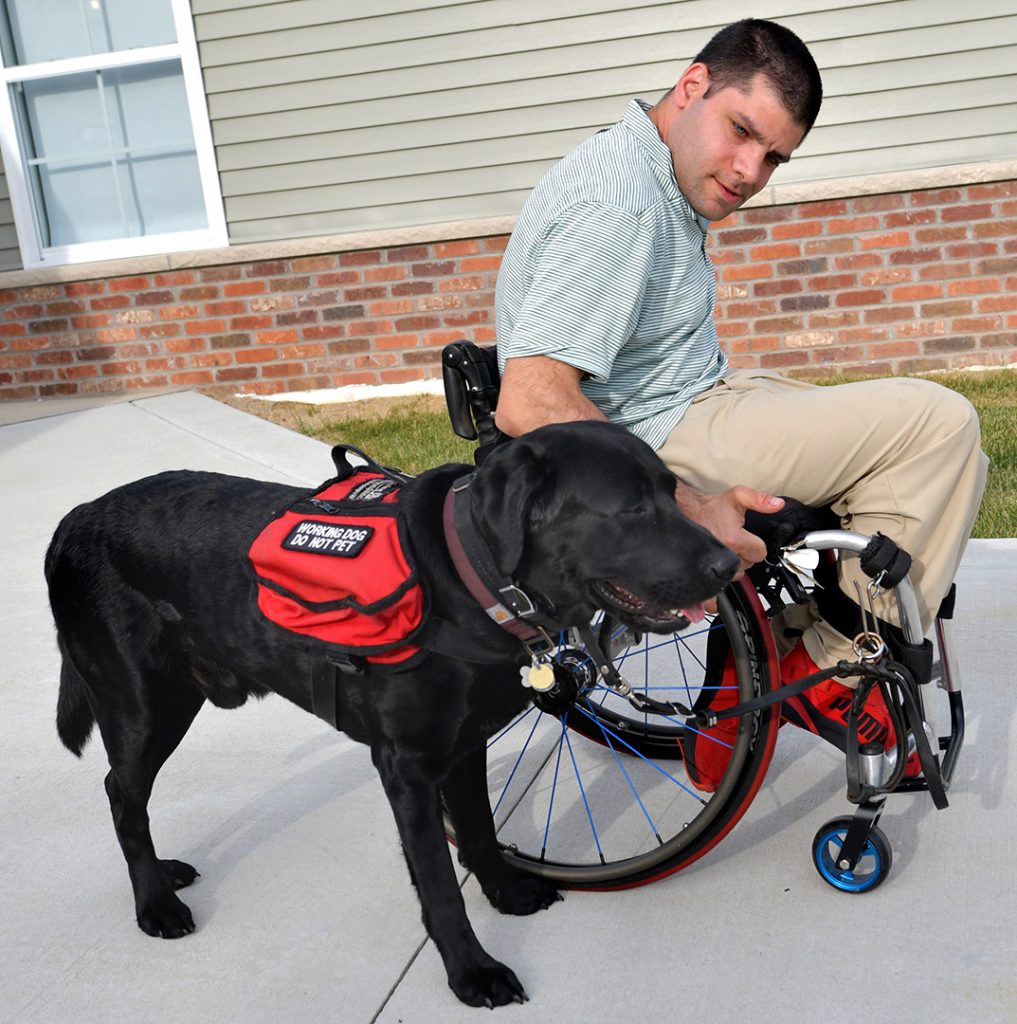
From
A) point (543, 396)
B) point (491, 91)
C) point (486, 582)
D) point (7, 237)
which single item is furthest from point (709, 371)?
point (7, 237)

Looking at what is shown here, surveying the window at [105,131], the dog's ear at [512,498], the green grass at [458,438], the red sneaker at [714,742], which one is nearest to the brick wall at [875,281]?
the green grass at [458,438]

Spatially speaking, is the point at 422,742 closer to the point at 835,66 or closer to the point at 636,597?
the point at 636,597

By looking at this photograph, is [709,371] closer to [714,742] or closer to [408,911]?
[714,742]

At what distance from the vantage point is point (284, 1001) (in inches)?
93.4

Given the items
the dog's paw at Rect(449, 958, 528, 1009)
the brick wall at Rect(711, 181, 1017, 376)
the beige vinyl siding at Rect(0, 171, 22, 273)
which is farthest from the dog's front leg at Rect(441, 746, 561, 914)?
the beige vinyl siding at Rect(0, 171, 22, 273)

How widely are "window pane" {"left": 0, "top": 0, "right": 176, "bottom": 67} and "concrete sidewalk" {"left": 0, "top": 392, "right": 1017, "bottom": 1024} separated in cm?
501

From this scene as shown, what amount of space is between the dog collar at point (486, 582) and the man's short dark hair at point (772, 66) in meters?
1.06

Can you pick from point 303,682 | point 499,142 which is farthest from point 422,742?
point 499,142

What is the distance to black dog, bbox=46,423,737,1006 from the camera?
6.97 feet

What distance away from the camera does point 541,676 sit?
7.29ft

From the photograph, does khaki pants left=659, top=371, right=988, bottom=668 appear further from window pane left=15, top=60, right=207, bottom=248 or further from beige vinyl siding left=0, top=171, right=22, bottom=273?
beige vinyl siding left=0, top=171, right=22, bottom=273

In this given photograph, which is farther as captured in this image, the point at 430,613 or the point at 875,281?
the point at 875,281

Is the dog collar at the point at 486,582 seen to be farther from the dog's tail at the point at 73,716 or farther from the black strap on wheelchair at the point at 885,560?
the dog's tail at the point at 73,716

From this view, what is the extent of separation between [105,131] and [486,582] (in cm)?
626
